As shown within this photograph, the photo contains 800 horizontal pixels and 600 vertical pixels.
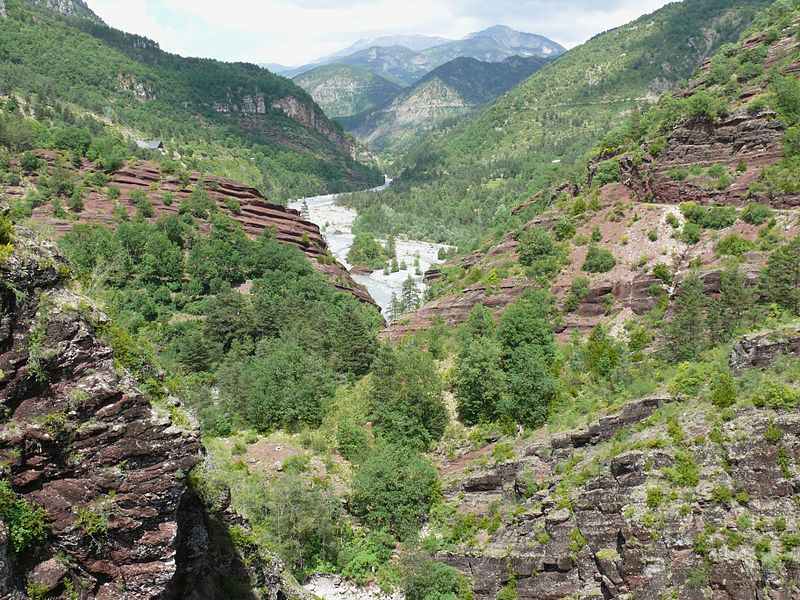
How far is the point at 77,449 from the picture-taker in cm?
1097

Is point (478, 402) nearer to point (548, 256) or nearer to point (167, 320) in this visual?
point (548, 256)

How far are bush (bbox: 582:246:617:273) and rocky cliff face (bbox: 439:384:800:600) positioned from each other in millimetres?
23873

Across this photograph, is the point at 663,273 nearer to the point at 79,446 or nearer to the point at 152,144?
the point at 79,446

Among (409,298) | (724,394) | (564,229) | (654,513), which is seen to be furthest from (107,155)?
(654,513)

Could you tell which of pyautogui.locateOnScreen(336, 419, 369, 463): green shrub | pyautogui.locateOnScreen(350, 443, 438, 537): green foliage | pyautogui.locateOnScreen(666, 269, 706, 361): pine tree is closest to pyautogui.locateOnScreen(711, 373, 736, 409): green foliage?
pyautogui.locateOnScreen(666, 269, 706, 361): pine tree

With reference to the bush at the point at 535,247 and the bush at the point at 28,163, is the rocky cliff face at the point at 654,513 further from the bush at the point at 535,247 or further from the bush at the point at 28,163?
the bush at the point at 28,163

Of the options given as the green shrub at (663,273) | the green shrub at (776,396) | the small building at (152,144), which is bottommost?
the green shrub at (776,396)

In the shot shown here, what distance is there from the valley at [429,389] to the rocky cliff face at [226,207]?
679 mm

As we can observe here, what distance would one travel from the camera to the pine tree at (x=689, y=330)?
3553 centimetres

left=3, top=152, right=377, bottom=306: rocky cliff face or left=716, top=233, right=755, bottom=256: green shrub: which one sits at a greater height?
left=3, top=152, right=377, bottom=306: rocky cliff face

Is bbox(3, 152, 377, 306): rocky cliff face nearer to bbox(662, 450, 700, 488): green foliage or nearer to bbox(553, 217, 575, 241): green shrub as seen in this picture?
bbox(553, 217, 575, 241): green shrub

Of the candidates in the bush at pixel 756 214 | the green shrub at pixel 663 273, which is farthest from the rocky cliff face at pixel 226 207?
the bush at pixel 756 214

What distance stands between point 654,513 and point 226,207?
78.0m

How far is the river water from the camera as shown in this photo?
360 feet
